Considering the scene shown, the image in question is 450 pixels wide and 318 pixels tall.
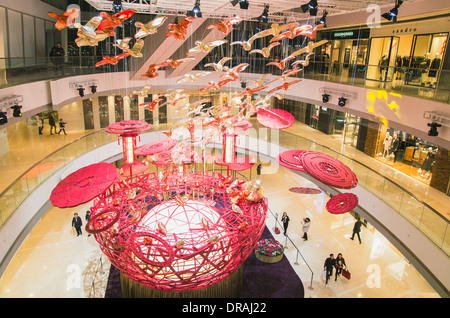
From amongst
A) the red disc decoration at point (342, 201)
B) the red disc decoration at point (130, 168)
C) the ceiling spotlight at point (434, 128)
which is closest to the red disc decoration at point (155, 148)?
the red disc decoration at point (130, 168)

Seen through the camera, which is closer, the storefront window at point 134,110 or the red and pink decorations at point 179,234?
the red and pink decorations at point 179,234

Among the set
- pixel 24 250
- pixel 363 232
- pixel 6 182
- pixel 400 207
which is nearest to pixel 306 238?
pixel 363 232

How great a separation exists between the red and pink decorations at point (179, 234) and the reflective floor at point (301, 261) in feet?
11.2

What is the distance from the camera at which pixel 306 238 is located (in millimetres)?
11352

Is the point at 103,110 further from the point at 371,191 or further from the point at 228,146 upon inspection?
the point at 371,191

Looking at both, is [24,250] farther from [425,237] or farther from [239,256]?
[425,237]

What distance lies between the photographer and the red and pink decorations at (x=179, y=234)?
509cm

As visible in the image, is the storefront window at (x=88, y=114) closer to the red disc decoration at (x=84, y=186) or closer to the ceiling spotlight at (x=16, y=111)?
the ceiling spotlight at (x=16, y=111)

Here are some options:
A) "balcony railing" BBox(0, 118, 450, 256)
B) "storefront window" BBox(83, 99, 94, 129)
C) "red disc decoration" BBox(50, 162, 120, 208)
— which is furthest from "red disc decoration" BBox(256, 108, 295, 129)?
"storefront window" BBox(83, 99, 94, 129)

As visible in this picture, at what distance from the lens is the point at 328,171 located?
5887 millimetres

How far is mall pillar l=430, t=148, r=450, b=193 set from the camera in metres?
11.4

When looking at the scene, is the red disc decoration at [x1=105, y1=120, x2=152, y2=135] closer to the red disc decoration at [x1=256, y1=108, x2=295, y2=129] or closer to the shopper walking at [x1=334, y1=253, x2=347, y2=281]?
the red disc decoration at [x1=256, y1=108, x2=295, y2=129]

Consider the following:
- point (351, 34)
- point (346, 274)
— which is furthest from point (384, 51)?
point (346, 274)

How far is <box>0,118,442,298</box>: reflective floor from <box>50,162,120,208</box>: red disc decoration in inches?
167
